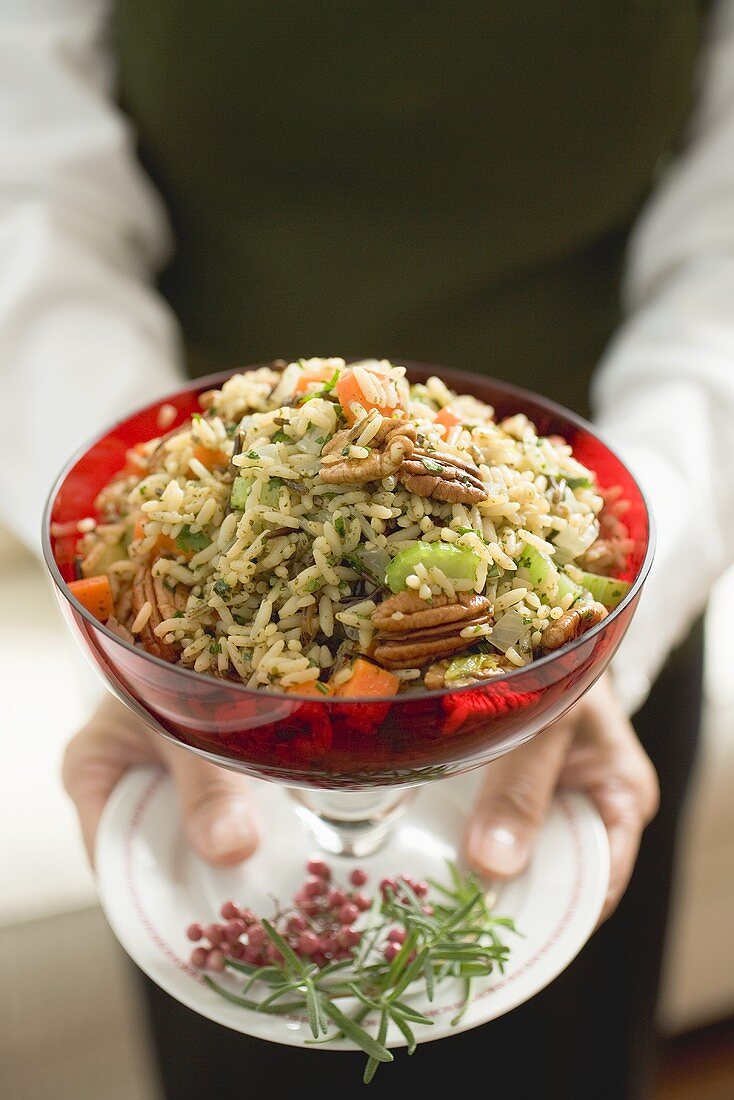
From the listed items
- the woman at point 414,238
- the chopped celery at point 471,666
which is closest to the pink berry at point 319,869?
the chopped celery at point 471,666

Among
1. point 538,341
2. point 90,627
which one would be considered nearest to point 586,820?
point 90,627

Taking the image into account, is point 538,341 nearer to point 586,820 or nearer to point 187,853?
point 586,820

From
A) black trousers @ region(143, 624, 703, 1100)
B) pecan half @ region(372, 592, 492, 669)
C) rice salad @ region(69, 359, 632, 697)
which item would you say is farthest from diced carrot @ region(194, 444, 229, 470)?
black trousers @ region(143, 624, 703, 1100)

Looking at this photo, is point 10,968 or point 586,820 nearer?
point 586,820

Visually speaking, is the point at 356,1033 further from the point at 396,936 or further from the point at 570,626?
the point at 570,626

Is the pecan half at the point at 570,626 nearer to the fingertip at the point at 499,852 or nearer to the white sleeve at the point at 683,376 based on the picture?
the fingertip at the point at 499,852

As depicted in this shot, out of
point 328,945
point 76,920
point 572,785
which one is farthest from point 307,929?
point 76,920
